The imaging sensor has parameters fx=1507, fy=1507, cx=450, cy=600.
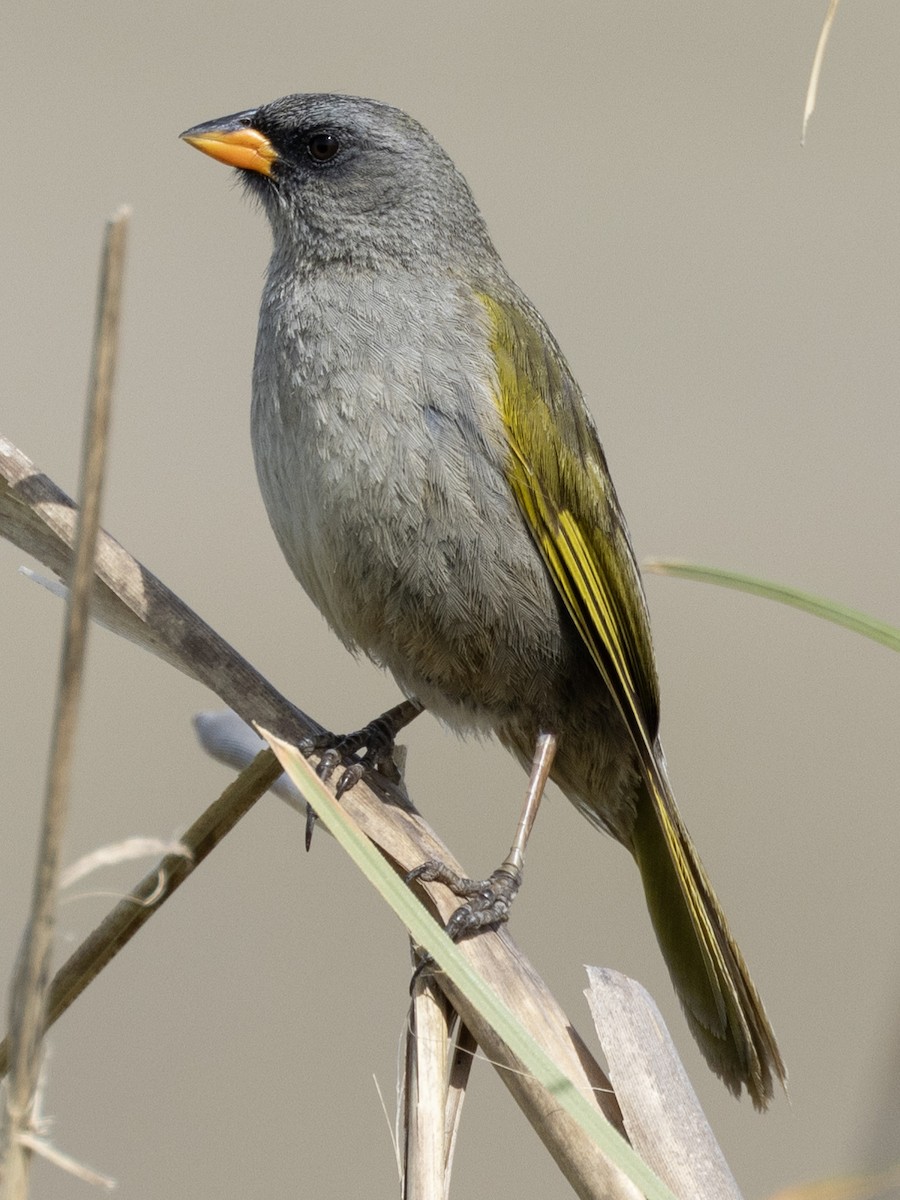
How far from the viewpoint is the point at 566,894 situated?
21.2ft

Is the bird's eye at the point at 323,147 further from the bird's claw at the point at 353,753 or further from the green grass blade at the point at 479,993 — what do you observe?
the green grass blade at the point at 479,993

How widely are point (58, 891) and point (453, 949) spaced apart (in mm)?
442

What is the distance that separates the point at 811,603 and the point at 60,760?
Result: 816mm

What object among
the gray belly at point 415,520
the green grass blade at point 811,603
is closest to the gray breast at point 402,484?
the gray belly at point 415,520

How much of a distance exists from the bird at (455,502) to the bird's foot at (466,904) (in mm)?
59


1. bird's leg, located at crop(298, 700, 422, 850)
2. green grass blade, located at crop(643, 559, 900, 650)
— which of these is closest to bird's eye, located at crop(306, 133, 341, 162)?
bird's leg, located at crop(298, 700, 422, 850)

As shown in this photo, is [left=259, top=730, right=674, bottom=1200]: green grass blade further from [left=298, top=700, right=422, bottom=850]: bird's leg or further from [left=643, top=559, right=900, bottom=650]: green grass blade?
[left=298, top=700, right=422, bottom=850]: bird's leg

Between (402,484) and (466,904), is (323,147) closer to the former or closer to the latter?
(402,484)

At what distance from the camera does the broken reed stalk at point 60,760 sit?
1.30 meters

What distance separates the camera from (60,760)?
134 cm

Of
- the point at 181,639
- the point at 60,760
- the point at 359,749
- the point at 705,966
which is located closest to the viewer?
the point at 60,760

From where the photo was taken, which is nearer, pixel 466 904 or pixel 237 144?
pixel 466 904

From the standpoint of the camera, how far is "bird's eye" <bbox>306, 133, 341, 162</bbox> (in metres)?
3.46

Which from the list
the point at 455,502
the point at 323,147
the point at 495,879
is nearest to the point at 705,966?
the point at 495,879
